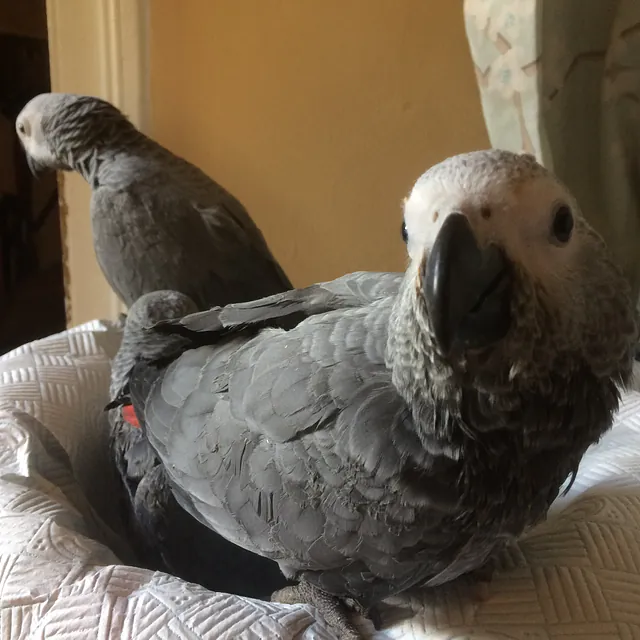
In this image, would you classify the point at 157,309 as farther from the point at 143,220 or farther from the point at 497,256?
the point at 497,256

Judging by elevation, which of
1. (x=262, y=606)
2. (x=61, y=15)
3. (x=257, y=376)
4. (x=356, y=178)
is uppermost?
(x=61, y=15)

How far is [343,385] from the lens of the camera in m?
0.57

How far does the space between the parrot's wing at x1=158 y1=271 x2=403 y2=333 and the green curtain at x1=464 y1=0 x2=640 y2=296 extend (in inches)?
14.4

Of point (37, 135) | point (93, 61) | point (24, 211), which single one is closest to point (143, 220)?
point (37, 135)

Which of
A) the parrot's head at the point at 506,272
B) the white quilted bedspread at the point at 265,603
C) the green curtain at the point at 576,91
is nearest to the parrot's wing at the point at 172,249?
the white quilted bedspread at the point at 265,603

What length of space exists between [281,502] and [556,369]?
272mm

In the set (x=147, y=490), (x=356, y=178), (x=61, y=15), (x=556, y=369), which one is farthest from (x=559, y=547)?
(x=61, y=15)

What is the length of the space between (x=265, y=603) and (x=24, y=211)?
1691 mm

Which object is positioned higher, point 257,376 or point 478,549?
point 257,376

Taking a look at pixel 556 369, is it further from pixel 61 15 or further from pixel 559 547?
pixel 61 15

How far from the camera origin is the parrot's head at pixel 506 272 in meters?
0.41

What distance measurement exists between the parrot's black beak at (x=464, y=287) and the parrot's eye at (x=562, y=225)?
0.06 meters

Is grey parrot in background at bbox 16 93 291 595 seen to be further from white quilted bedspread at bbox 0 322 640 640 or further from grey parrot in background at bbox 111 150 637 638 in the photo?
grey parrot in background at bbox 111 150 637 638

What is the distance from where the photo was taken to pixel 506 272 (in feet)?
1.39
